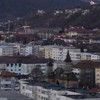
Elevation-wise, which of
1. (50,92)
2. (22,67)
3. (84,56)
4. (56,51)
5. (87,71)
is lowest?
(50,92)

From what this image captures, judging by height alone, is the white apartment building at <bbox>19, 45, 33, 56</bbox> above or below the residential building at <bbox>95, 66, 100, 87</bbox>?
above

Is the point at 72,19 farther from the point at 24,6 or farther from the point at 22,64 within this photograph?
the point at 22,64

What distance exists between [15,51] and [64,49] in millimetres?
4316

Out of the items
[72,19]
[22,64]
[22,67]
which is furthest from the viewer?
[72,19]

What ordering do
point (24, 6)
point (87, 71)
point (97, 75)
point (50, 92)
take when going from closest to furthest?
point (50, 92), point (97, 75), point (87, 71), point (24, 6)

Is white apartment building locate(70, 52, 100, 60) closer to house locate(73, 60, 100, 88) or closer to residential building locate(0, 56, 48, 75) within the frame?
residential building locate(0, 56, 48, 75)

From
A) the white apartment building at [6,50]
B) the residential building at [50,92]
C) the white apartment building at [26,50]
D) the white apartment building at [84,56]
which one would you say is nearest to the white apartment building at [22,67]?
the white apartment building at [84,56]

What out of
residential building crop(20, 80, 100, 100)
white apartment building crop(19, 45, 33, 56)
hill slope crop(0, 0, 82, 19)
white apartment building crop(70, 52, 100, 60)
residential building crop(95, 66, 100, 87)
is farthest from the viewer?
hill slope crop(0, 0, 82, 19)

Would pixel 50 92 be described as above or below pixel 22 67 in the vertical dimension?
below

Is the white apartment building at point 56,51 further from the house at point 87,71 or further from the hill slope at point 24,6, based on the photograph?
the hill slope at point 24,6

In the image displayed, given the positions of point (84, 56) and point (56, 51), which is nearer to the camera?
point (84, 56)

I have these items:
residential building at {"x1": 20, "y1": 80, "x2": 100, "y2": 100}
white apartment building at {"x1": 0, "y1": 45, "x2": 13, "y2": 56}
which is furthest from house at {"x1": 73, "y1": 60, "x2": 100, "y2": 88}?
white apartment building at {"x1": 0, "y1": 45, "x2": 13, "y2": 56}

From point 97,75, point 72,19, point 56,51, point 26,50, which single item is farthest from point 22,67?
point 72,19

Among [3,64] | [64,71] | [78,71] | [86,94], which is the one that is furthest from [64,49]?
[86,94]
